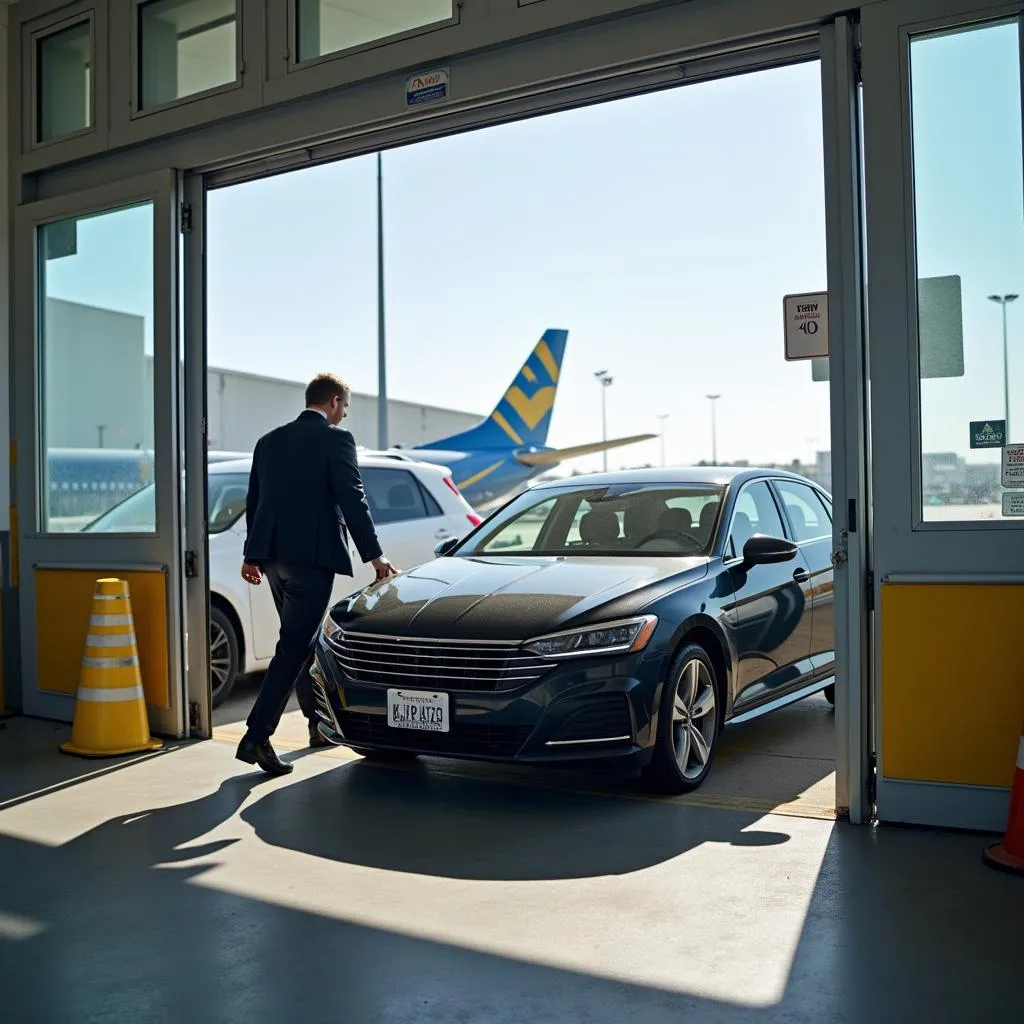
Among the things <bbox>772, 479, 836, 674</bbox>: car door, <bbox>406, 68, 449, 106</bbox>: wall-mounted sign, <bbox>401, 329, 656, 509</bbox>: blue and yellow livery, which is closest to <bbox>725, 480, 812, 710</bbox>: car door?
<bbox>772, 479, 836, 674</bbox>: car door

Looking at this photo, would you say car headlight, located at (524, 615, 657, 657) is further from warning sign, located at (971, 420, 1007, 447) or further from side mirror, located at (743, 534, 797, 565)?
warning sign, located at (971, 420, 1007, 447)

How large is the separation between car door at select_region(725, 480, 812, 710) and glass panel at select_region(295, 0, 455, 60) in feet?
9.36

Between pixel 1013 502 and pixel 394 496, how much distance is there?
216 inches

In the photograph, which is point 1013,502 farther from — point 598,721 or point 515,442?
point 515,442

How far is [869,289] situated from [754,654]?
1.92m

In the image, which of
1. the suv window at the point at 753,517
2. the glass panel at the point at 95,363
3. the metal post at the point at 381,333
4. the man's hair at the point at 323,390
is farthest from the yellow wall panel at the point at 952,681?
the metal post at the point at 381,333

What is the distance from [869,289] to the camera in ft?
15.1

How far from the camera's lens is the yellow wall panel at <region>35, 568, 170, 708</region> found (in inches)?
262

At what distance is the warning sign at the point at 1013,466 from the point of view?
4364 mm

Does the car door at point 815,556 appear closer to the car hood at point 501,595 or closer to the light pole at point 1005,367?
the car hood at point 501,595

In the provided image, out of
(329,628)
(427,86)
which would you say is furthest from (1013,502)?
(427,86)

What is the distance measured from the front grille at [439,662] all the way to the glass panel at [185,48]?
3.38 meters

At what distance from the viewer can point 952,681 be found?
4.45m

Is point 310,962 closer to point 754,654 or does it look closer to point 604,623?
point 604,623
